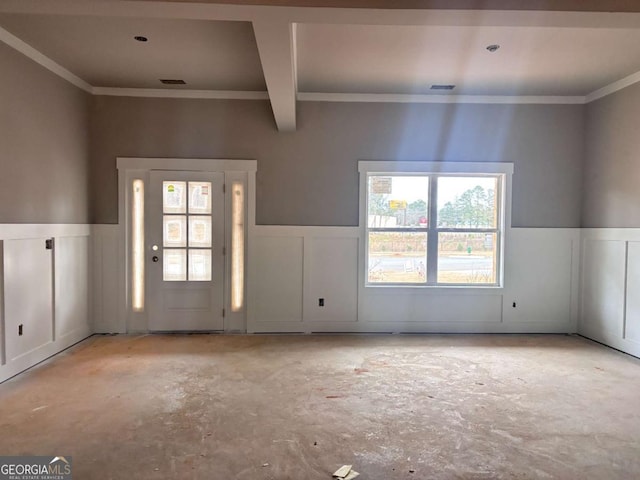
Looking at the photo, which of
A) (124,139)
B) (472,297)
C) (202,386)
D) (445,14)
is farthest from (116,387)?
(472,297)

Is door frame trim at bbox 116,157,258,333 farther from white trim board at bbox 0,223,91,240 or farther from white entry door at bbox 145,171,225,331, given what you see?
white trim board at bbox 0,223,91,240

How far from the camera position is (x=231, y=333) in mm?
4941

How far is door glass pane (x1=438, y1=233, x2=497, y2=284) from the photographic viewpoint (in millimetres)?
5078

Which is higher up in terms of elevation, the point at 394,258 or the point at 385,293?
the point at 394,258

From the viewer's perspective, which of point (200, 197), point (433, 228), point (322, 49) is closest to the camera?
point (322, 49)

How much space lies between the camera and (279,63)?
3.39 meters

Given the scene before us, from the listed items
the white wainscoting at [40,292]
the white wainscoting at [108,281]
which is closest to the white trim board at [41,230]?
the white wainscoting at [40,292]

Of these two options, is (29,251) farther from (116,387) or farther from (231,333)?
(231,333)

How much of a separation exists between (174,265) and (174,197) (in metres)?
0.81

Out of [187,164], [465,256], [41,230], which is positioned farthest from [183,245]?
[465,256]

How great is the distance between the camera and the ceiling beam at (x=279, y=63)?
2855mm

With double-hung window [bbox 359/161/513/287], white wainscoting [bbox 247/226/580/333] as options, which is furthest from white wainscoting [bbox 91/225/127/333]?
double-hung window [bbox 359/161/513/287]

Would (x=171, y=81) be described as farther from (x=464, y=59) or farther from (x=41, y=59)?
(x=464, y=59)

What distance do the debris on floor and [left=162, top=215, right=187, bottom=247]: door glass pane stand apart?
3.44 meters
